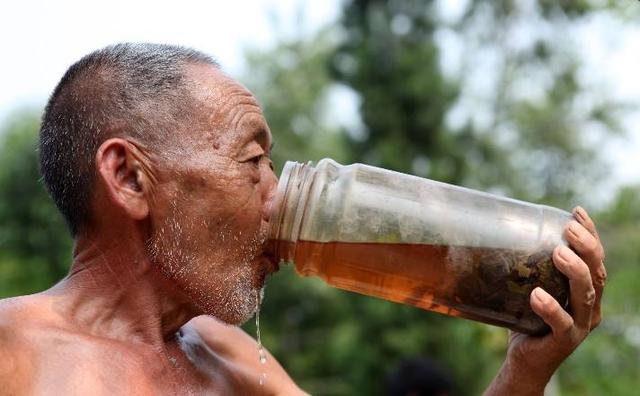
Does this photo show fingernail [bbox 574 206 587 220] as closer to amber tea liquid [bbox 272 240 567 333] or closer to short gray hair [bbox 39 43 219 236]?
amber tea liquid [bbox 272 240 567 333]

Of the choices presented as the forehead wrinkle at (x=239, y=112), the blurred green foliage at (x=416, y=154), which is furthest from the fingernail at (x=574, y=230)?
the blurred green foliage at (x=416, y=154)

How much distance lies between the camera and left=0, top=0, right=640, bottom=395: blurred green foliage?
1567cm

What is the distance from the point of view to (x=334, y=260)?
264cm

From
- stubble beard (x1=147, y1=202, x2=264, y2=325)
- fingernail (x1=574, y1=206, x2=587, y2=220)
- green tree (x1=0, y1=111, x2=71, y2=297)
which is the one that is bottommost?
green tree (x1=0, y1=111, x2=71, y2=297)

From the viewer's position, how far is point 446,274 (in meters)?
2.57

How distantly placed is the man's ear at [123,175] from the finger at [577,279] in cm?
110

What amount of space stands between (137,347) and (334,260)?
23.7 inches

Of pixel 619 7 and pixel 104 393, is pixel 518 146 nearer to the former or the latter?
pixel 619 7

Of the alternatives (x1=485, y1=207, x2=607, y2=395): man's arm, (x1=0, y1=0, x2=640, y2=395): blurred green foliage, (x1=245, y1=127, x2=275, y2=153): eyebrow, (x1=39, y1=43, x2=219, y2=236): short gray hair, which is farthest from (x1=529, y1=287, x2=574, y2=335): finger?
(x1=0, y1=0, x2=640, y2=395): blurred green foliage

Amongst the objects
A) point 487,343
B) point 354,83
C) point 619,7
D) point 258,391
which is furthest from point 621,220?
point 258,391

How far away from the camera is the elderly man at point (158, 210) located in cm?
273

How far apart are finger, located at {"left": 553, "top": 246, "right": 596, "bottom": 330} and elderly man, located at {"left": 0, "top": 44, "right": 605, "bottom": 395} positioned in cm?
8

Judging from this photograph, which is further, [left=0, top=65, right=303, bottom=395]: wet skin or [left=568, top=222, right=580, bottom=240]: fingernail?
[left=0, top=65, right=303, bottom=395]: wet skin

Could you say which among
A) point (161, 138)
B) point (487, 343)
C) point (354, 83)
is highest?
point (161, 138)
